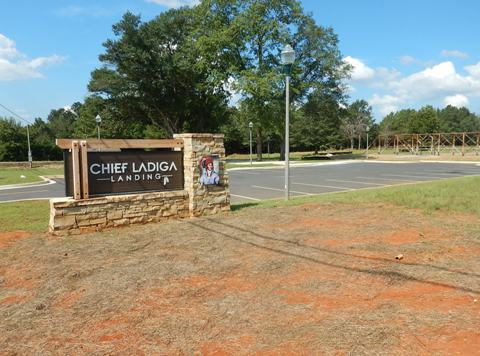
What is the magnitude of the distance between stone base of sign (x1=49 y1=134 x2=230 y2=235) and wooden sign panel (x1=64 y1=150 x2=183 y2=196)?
173 mm

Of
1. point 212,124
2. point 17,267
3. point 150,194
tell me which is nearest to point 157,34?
point 212,124

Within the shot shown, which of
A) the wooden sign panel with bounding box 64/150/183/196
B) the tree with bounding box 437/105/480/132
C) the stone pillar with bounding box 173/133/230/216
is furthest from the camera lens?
the tree with bounding box 437/105/480/132

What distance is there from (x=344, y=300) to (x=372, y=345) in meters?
0.88

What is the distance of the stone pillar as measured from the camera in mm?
8422

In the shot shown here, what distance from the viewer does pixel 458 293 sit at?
402 centimetres

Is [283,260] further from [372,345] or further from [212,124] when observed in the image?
[212,124]

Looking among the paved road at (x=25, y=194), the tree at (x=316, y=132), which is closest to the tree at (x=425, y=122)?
the tree at (x=316, y=132)

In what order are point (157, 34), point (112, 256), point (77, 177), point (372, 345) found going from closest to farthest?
point (372, 345)
point (112, 256)
point (77, 177)
point (157, 34)

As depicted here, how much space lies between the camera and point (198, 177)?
8.48m

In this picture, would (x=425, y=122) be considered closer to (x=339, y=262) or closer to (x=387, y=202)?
(x=387, y=202)

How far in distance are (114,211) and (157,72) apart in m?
34.7

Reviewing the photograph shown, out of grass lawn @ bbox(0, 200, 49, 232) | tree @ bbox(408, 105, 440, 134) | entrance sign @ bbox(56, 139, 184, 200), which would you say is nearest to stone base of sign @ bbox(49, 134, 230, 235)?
entrance sign @ bbox(56, 139, 184, 200)

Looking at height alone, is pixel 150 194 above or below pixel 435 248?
above

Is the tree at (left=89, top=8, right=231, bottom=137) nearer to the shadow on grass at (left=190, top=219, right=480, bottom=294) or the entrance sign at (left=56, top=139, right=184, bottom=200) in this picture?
the entrance sign at (left=56, top=139, right=184, bottom=200)
